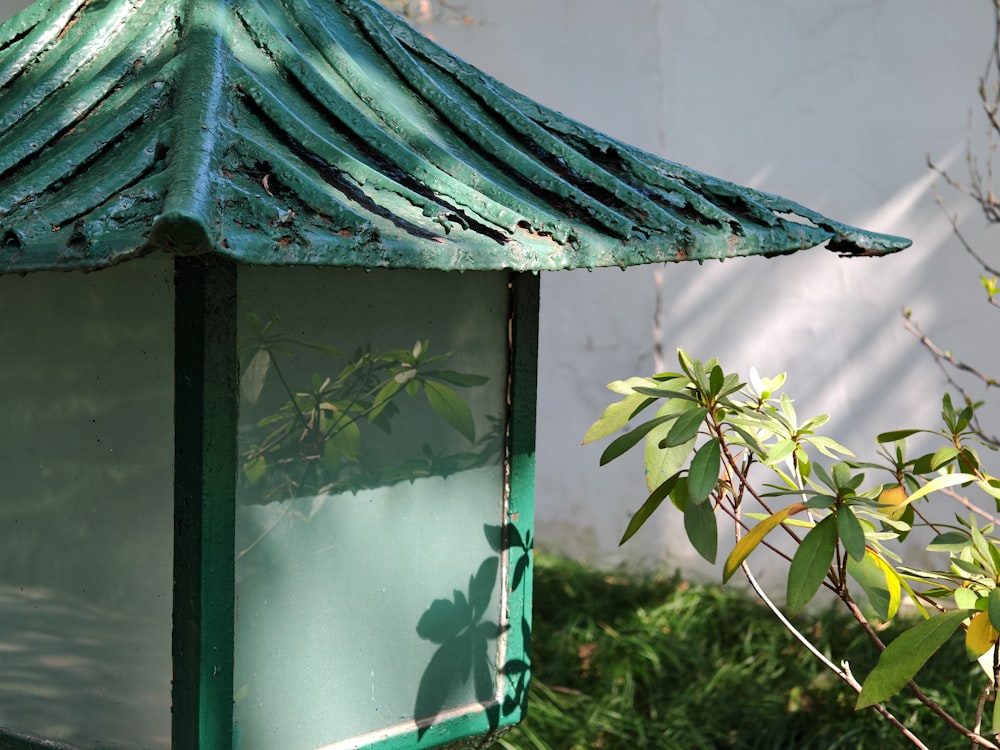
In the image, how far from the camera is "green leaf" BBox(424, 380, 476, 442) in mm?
Answer: 1405

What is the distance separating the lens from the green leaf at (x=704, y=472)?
132 cm

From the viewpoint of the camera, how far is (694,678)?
329 centimetres

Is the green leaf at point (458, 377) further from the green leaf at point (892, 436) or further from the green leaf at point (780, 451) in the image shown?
the green leaf at point (892, 436)

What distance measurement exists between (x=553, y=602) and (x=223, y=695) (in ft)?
8.55

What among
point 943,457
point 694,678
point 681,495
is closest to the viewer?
point 681,495

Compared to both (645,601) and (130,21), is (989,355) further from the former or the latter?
(130,21)

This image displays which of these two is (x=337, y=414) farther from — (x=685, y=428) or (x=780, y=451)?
(x=780, y=451)

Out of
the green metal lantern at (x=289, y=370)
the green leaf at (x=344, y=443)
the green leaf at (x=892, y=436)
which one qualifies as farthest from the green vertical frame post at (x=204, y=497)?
the green leaf at (x=892, y=436)

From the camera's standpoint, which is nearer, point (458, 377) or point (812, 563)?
point (812, 563)

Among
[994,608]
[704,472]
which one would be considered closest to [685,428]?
[704,472]

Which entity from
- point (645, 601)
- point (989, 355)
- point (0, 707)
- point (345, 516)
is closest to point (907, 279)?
point (989, 355)

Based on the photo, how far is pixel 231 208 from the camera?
96 centimetres

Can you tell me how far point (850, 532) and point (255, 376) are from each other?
671 millimetres

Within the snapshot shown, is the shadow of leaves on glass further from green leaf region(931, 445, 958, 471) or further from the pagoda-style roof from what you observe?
green leaf region(931, 445, 958, 471)
